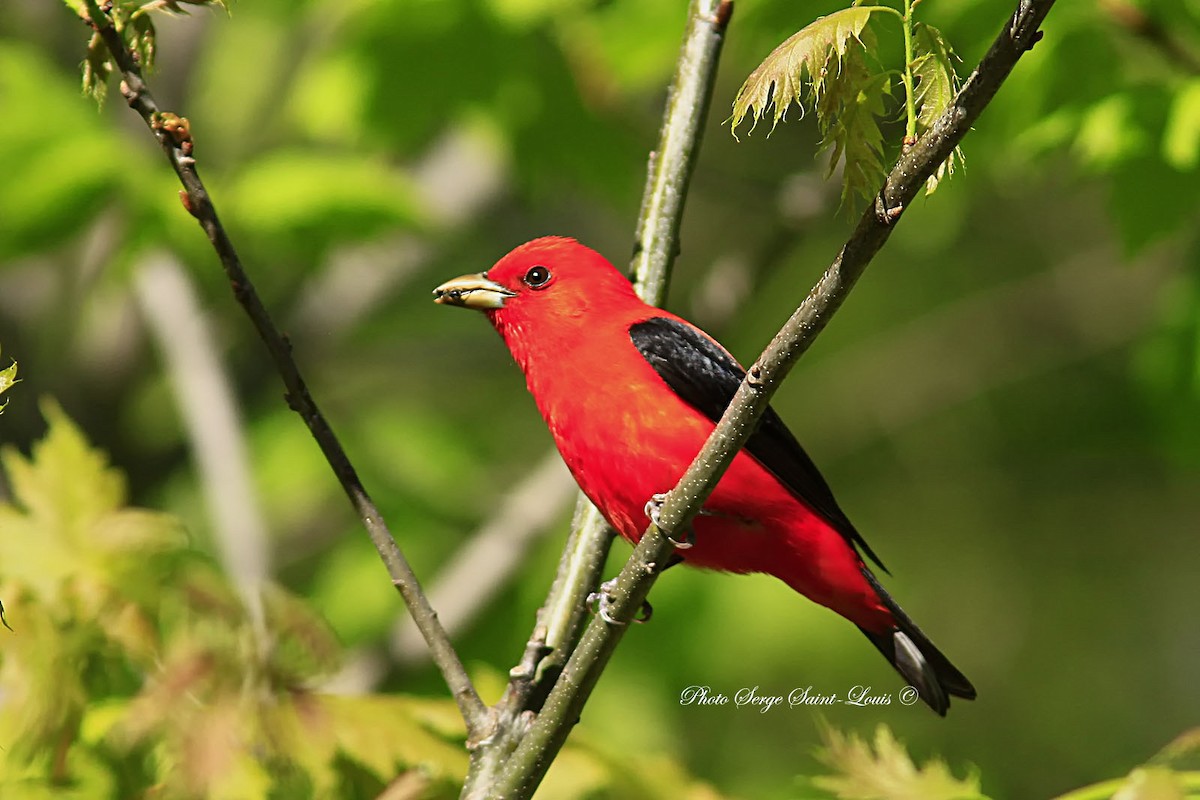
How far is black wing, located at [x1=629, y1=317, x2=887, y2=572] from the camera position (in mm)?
3340

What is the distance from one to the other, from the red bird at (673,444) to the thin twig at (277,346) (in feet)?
1.96

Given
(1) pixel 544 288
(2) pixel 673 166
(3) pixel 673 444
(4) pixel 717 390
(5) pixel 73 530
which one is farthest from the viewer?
(1) pixel 544 288

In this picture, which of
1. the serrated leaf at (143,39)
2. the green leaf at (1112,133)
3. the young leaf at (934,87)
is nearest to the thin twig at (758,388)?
the young leaf at (934,87)

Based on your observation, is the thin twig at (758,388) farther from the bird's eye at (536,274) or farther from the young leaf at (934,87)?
the bird's eye at (536,274)

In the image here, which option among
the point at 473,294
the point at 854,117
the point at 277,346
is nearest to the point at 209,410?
the point at 473,294

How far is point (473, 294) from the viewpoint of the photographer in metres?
3.78

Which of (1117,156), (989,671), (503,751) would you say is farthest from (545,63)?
(989,671)

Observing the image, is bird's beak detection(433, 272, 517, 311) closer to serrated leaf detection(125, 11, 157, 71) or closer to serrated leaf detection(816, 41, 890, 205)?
serrated leaf detection(125, 11, 157, 71)

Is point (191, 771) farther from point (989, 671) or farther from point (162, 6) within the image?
point (989, 671)

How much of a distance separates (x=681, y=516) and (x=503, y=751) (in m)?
0.74

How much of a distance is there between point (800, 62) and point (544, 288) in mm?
2021

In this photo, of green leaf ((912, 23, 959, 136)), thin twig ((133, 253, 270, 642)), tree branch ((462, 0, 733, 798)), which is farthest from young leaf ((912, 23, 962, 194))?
thin twig ((133, 253, 270, 642))

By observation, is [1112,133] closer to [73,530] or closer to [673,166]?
[673,166]

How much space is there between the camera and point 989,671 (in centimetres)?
989
